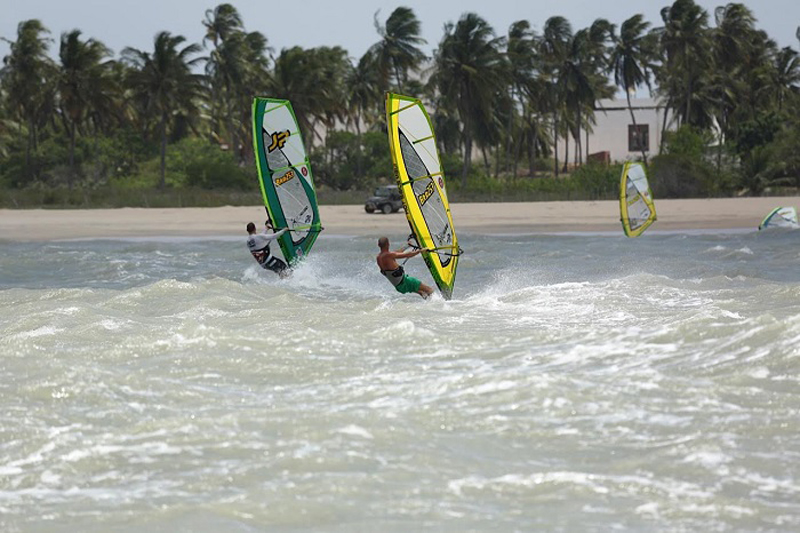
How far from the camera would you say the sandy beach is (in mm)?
32188

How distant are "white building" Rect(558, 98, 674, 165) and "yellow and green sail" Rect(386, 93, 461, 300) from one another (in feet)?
196

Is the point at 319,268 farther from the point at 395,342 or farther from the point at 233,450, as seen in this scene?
the point at 233,450

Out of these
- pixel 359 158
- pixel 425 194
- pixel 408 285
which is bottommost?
pixel 408 285

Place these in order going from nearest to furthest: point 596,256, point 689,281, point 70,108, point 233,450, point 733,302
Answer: point 233,450 → point 733,302 → point 689,281 → point 596,256 → point 70,108

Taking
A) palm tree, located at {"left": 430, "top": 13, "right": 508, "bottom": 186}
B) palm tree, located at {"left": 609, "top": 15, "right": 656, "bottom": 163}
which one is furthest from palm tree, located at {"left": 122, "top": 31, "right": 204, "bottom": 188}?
palm tree, located at {"left": 609, "top": 15, "right": 656, "bottom": 163}

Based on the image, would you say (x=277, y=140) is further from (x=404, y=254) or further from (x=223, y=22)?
(x=223, y=22)

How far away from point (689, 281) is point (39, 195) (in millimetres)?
32354

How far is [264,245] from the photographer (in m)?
16.7

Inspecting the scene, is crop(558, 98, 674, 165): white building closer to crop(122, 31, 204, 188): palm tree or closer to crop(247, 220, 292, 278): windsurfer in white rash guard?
crop(122, 31, 204, 188): palm tree

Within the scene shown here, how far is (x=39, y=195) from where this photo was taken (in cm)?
4394

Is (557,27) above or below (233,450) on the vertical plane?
above

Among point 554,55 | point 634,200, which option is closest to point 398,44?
point 554,55

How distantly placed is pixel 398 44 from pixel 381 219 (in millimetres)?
22601

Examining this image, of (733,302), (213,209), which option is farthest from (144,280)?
(213,209)
